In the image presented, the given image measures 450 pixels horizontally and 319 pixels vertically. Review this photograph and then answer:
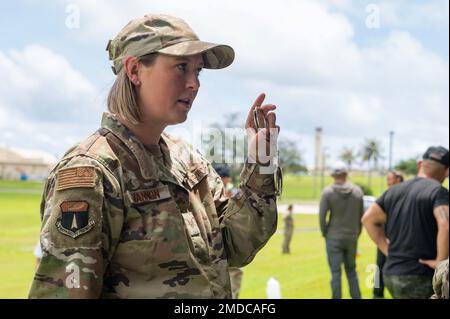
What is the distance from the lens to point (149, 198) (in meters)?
1.95

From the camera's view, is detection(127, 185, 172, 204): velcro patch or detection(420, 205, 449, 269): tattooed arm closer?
detection(127, 185, 172, 204): velcro patch

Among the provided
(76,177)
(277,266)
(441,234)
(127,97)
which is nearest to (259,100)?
(127,97)

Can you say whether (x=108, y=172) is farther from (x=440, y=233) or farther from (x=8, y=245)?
(x=8, y=245)

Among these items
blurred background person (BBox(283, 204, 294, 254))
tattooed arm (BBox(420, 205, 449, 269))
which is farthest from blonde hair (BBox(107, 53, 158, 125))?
blurred background person (BBox(283, 204, 294, 254))

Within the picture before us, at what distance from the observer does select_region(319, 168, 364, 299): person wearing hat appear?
28.0ft

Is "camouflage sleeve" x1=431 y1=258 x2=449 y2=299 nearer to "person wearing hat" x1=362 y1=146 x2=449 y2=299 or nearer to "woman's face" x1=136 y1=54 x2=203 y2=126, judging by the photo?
"woman's face" x1=136 y1=54 x2=203 y2=126

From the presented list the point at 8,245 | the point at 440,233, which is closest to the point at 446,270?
the point at 440,233

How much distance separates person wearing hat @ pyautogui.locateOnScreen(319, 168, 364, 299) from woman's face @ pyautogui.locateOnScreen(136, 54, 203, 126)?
6738mm

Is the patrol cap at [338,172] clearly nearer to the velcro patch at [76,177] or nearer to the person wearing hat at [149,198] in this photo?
the person wearing hat at [149,198]

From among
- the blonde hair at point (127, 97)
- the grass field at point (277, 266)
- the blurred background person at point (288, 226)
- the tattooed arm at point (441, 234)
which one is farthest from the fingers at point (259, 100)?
the blurred background person at point (288, 226)

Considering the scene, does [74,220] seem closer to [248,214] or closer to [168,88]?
[168,88]

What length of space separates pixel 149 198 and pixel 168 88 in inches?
13.4

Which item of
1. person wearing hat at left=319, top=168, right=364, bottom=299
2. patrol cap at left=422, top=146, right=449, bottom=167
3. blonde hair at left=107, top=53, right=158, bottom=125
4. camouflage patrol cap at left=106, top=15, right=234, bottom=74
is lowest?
person wearing hat at left=319, top=168, right=364, bottom=299

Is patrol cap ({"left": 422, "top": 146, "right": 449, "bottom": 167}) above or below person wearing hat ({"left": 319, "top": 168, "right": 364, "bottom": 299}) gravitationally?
above
